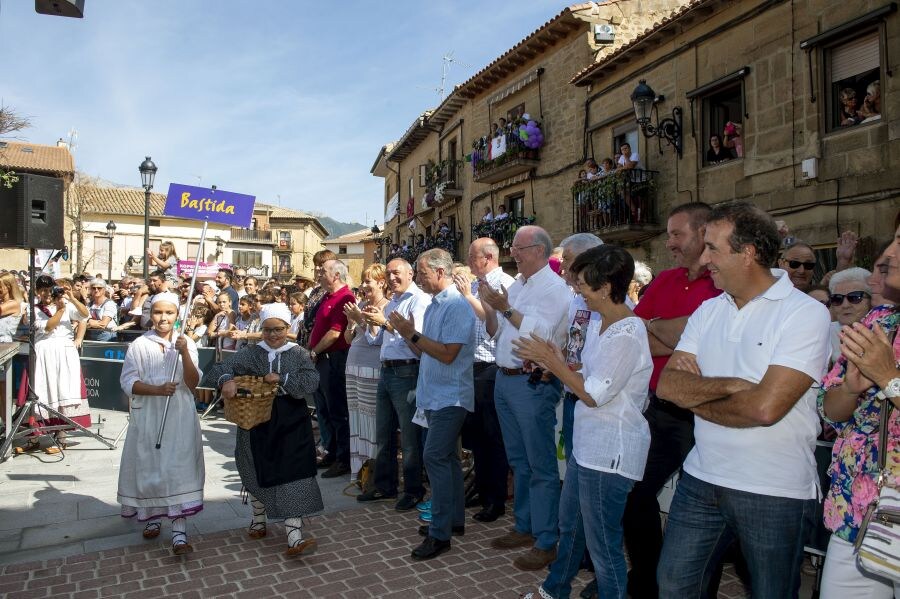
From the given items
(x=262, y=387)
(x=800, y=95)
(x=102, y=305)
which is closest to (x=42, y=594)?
(x=262, y=387)

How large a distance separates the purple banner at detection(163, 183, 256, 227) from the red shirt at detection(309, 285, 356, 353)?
44.0 inches

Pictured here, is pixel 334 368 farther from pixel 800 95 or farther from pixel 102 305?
pixel 800 95

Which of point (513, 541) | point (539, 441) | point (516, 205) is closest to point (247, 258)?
point (516, 205)

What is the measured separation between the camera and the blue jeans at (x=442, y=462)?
4.47 m

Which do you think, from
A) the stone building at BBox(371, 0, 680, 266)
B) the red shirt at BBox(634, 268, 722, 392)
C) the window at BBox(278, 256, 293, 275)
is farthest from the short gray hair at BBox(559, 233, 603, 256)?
the window at BBox(278, 256, 293, 275)

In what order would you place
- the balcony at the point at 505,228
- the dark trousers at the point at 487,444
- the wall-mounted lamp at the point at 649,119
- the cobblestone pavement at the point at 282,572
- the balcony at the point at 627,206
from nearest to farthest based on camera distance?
1. the cobblestone pavement at the point at 282,572
2. the dark trousers at the point at 487,444
3. the wall-mounted lamp at the point at 649,119
4. the balcony at the point at 627,206
5. the balcony at the point at 505,228

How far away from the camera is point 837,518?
7.36 feet

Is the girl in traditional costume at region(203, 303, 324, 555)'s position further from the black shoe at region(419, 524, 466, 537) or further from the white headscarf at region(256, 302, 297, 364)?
the black shoe at region(419, 524, 466, 537)

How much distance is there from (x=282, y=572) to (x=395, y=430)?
1.87 metres

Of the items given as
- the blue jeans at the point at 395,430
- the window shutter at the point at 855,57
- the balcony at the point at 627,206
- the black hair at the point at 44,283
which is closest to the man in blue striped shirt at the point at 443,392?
the blue jeans at the point at 395,430

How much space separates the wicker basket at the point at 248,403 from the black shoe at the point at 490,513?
1.91 metres

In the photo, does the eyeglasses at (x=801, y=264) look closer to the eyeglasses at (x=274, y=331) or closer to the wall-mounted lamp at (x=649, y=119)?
the eyeglasses at (x=274, y=331)

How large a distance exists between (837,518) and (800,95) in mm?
10148

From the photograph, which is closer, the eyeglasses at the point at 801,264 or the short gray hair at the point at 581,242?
the short gray hair at the point at 581,242
